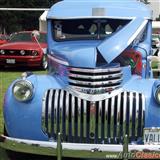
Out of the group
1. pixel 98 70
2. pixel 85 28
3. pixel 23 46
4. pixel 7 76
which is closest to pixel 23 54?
pixel 23 46

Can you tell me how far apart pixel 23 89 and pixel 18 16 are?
81425mm

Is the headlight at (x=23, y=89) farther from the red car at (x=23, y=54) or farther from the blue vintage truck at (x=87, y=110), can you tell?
the red car at (x=23, y=54)

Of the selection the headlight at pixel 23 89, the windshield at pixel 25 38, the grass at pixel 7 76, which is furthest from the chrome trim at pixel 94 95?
the windshield at pixel 25 38

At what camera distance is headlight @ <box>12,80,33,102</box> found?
580 cm

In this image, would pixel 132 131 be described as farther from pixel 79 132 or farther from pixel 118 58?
pixel 118 58

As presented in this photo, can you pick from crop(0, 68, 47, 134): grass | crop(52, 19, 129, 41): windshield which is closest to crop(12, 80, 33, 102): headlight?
crop(52, 19, 129, 41): windshield

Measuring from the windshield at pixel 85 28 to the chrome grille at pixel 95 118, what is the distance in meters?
1.61

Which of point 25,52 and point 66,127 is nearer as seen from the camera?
point 66,127

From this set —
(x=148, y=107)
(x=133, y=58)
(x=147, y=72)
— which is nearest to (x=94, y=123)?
(x=148, y=107)

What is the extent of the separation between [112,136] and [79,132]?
363 mm

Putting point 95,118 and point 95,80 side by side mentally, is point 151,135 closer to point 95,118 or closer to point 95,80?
point 95,118

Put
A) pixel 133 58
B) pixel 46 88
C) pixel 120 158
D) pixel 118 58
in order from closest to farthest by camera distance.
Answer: pixel 120 158 < pixel 46 88 < pixel 118 58 < pixel 133 58

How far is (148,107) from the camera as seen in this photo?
570 centimetres

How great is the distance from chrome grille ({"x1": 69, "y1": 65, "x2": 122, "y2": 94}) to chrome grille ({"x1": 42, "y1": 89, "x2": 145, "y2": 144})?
121mm
